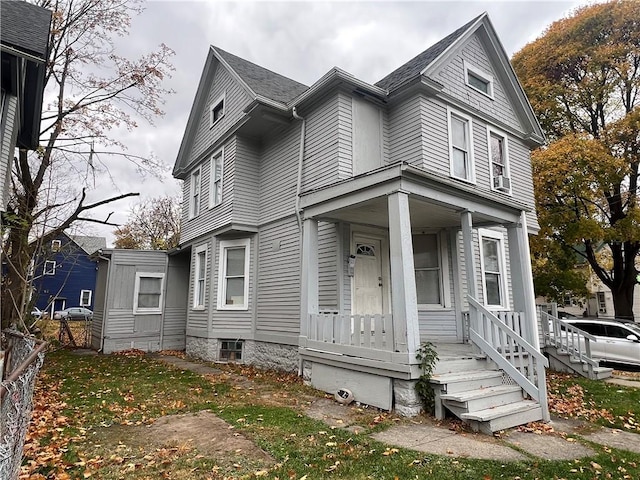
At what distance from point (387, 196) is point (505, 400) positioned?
3.52 meters

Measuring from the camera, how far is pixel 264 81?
11.9 meters

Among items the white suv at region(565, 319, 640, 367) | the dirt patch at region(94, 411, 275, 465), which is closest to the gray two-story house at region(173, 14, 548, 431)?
the dirt patch at region(94, 411, 275, 465)

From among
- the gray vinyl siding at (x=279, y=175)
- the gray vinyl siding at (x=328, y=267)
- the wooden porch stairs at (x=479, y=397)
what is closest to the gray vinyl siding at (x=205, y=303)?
the gray vinyl siding at (x=279, y=175)

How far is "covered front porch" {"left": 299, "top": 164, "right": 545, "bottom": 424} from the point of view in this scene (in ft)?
19.4

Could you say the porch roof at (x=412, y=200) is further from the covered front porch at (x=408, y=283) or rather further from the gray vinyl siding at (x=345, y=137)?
the gray vinyl siding at (x=345, y=137)

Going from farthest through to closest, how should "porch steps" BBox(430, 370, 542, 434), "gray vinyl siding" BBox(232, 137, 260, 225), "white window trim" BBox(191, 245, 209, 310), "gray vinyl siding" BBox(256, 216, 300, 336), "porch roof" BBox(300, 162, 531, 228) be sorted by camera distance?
"white window trim" BBox(191, 245, 209, 310)
"gray vinyl siding" BBox(232, 137, 260, 225)
"gray vinyl siding" BBox(256, 216, 300, 336)
"porch roof" BBox(300, 162, 531, 228)
"porch steps" BBox(430, 370, 542, 434)

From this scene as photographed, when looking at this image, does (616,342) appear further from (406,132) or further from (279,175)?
(279,175)

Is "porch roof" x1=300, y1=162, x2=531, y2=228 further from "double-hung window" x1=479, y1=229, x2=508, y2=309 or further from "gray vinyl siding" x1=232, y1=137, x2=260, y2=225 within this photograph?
"gray vinyl siding" x1=232, y1=137, x2=260, y2=225

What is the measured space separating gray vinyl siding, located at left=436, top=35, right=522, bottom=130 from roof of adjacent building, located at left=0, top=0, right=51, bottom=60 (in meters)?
8.46

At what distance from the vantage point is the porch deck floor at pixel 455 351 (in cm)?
630

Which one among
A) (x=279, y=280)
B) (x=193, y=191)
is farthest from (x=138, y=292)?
(x=279, y=280)

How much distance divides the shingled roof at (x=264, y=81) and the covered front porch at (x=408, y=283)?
4.50 meters

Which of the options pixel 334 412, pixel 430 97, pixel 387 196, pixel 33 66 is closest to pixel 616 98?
pixel 430 97

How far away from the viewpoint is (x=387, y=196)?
6254mm
